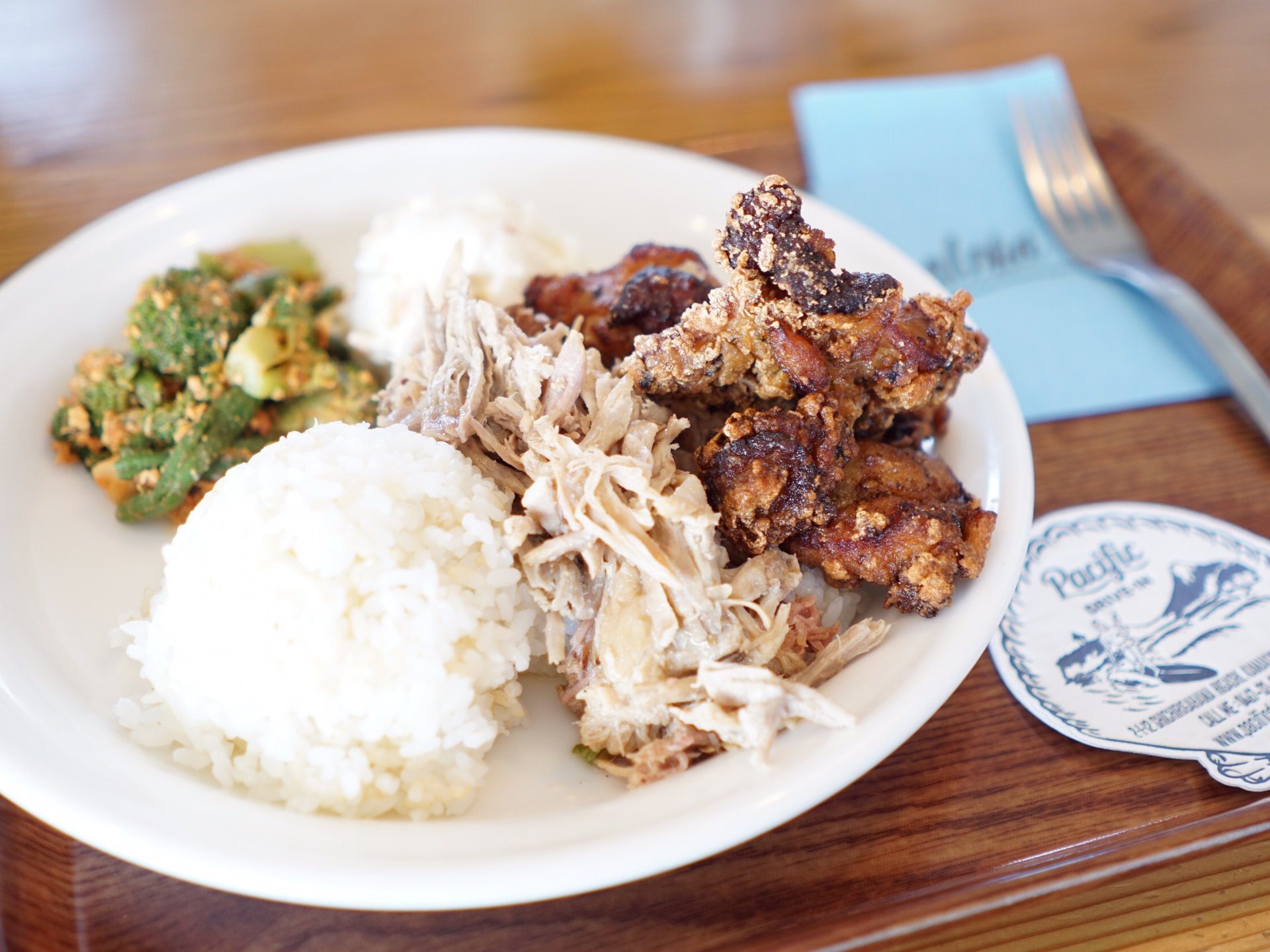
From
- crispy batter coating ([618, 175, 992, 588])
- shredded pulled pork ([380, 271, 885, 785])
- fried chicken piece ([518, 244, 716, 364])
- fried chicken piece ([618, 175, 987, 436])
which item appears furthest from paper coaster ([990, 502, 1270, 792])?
fried chicken piece ([518, 244, 716, 364])

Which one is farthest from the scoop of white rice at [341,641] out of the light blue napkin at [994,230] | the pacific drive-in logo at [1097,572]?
the light blue napkin at [994,230]

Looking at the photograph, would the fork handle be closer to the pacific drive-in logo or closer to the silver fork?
the silver fork

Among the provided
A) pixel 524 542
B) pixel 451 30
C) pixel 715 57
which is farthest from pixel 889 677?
pixel 451 30

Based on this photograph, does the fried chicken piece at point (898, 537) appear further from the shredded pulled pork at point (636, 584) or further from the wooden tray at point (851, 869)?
the wooden tray at point (851, 869)

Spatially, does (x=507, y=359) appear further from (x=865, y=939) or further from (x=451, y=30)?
(x=451, y=30)

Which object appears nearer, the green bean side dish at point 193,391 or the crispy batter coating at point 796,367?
the crispy batter coating at point 796,367
